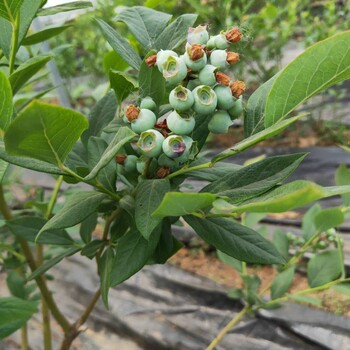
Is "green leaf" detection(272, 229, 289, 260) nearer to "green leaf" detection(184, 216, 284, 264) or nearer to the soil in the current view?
the soil

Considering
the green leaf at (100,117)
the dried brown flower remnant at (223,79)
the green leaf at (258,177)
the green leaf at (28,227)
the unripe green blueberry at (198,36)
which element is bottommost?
the green leaf at (28,227)

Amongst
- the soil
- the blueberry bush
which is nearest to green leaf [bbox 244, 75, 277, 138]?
the blueberry bush

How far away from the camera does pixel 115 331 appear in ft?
5.39

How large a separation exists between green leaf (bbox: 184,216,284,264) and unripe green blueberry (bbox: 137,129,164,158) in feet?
0.36

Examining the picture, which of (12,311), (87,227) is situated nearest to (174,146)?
(87,227)

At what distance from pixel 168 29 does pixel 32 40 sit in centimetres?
26

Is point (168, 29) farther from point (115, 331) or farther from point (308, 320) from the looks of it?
point (115, 331)

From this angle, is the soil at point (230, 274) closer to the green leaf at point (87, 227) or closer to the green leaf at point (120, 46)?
the green leaf at point (87, 227)

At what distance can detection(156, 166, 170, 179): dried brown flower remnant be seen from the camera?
491 mm

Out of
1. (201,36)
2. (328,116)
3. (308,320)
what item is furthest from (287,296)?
(328,116)

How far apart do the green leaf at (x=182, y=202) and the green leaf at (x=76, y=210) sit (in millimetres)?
140

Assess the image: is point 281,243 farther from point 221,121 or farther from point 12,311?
point 221,121

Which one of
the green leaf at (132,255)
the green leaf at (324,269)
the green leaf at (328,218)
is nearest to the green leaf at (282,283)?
the green leaf at (324,269)

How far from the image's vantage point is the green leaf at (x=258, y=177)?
0.44m
